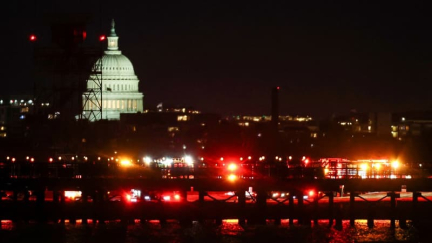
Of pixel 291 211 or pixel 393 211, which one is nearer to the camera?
pixel 291 211

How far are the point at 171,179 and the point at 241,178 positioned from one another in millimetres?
4641

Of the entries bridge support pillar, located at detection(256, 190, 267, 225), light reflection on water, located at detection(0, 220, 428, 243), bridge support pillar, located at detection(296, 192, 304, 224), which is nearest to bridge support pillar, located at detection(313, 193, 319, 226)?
light reflection on water, located at detection(0, 220, 428, 243)

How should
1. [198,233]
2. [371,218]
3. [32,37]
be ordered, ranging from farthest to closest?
[32,37] < [371,218] < [198,233]

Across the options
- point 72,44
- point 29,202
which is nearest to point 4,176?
point 29,202

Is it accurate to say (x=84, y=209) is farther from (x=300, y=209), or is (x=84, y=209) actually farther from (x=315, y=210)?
(x=315, y=210)

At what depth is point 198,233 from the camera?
82.1m

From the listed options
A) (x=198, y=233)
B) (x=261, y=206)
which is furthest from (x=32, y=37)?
(x=198, y=233)

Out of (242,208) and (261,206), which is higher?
(261,206)

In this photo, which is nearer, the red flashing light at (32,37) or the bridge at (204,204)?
the bridge at (204,204)

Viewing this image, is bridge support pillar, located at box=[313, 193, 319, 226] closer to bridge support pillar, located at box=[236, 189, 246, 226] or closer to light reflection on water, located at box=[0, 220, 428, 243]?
light reflection on water, located at box=[0, 220, 428, 243]

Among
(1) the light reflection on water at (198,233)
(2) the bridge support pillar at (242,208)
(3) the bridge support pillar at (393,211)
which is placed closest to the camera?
(1) the light reflection on water at (198,233)

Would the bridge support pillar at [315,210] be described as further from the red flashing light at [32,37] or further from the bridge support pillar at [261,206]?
the red flashing light at [32,37]

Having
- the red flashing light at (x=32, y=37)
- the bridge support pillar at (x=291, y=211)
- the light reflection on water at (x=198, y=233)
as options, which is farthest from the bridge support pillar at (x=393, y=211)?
the red flashing light at (x=32, y=37)

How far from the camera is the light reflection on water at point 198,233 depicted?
79.5 metres
